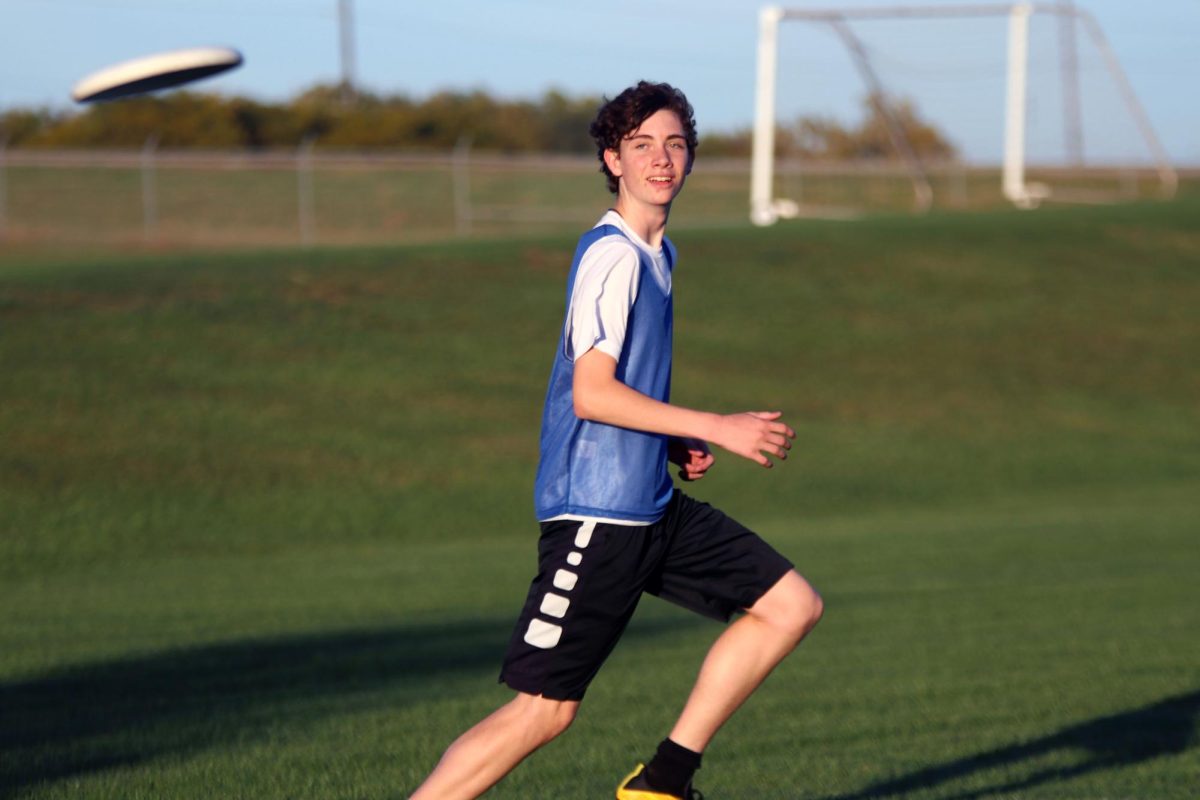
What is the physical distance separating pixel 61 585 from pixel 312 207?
30974 mm

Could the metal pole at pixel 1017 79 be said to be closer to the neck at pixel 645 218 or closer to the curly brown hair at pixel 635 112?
the curly brown hair at pixel 635 112

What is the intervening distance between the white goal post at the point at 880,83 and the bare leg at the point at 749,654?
3094cm

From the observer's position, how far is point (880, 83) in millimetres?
38875

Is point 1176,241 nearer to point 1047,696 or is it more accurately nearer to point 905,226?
point 905,226

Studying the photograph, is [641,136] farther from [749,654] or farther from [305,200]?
[305,200]

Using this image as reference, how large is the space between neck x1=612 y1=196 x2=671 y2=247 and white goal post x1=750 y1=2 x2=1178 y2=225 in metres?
30.9

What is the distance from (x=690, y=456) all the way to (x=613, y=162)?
1010 millimetres

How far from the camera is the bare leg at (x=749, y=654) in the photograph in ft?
15.6

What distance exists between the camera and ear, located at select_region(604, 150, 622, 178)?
4809 millimetres

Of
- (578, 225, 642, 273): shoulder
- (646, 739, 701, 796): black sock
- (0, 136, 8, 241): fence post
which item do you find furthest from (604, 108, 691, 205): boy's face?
(0, 136, 8, 241): fence post

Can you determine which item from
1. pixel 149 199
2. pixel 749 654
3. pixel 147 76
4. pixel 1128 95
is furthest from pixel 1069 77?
pixel 749 654

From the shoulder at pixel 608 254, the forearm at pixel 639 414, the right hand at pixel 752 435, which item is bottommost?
the right hand at pixel 752 435

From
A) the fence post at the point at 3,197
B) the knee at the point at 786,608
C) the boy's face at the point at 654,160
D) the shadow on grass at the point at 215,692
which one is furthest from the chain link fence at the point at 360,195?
the knee at the point at 786,608

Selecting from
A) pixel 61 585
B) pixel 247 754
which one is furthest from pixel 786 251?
pixel 247 754
